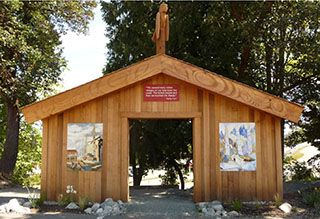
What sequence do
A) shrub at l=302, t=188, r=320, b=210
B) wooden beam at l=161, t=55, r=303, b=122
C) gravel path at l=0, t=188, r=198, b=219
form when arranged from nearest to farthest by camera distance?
gravel path at l=0, t=188, r=198, b=219 < shrub at l=302, t=188, r=320, b=210 < wooden beam at l=161, t=55, r=303, b=122

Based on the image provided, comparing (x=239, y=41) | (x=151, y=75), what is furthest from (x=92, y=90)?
(x=239, y=41)

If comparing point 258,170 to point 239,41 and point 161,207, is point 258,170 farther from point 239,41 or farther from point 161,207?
point 239,41

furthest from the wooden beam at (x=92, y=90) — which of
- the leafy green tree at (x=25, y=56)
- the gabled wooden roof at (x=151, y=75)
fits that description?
the leafy green tree at (x=25, y=56)

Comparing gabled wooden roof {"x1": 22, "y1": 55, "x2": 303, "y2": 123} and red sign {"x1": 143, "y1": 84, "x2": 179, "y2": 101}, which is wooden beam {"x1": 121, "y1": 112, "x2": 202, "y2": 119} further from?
gabled wooden roof {"x1": 22, "y1": 55, "x2": 303, "y2": 123}

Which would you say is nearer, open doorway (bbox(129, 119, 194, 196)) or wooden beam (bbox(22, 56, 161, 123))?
wooden beam (bbox(22, 56, 161, 123))

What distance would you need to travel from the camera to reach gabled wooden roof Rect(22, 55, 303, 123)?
32.6 feet

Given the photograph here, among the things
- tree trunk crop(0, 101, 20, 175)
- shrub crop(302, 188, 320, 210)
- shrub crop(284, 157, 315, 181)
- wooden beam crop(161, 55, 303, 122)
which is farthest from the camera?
shrub crop(284, 157, 315, 181)

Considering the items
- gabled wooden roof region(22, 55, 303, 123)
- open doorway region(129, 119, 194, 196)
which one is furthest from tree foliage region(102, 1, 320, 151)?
gabled wooden roof region(22, 55, 303, 123)

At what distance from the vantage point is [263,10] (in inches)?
606

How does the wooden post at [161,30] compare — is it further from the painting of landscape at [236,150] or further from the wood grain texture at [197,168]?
the painting of landscape at [236,150]

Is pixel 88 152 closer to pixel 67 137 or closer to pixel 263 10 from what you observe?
pixel 67 137

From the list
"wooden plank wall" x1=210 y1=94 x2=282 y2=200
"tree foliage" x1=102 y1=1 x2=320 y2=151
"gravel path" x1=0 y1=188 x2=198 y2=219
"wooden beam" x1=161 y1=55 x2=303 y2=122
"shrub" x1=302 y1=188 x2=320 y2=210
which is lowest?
"gravel path" x1=0 y1=188 x2=198 y2=219

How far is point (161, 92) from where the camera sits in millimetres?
10406

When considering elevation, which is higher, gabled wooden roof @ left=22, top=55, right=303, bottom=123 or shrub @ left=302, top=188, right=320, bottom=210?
gabled wooden roof @ left=22, top=55, right=303, bottom=123
